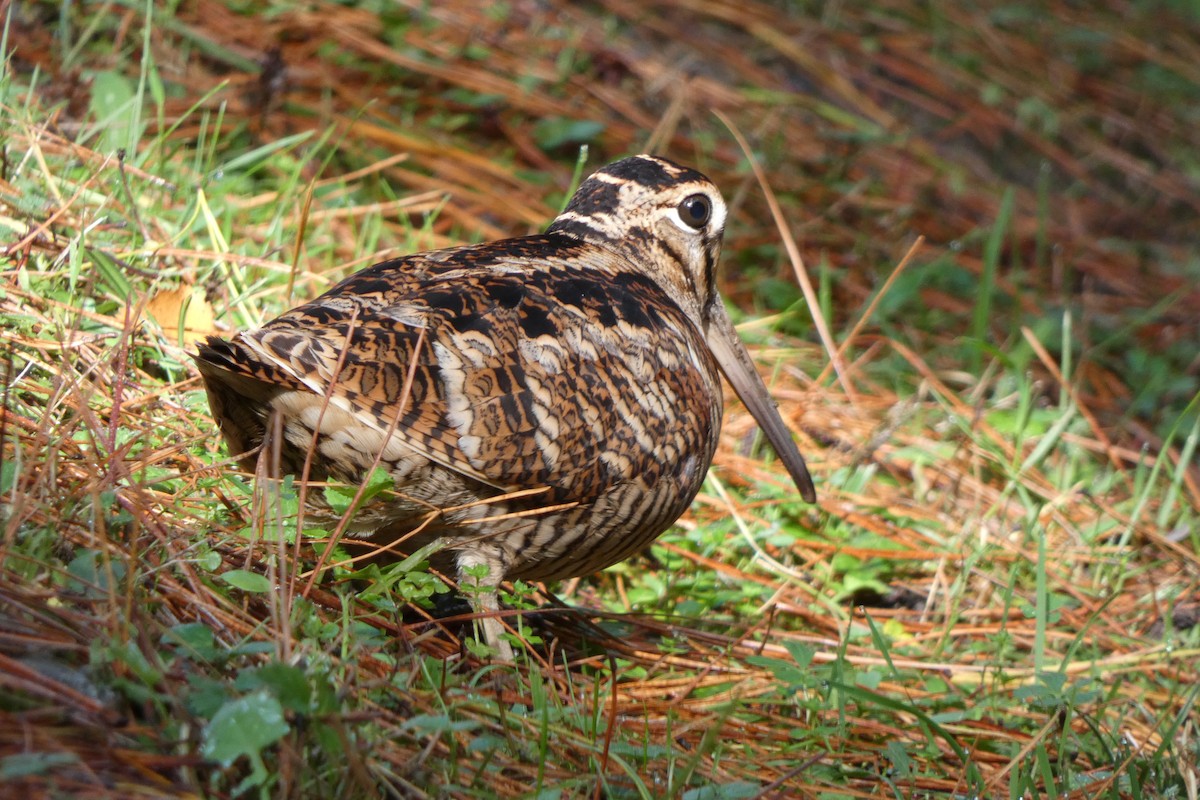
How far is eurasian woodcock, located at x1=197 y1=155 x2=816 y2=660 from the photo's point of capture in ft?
7.63

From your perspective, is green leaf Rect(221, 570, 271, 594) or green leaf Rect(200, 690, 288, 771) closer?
green leaf Rect(200, 690, 288, 771)

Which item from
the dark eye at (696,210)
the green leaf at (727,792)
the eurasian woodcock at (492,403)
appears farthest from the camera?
the dark eye at (696,210)

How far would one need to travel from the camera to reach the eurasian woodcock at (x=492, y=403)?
2324mm

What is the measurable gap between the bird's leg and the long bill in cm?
122

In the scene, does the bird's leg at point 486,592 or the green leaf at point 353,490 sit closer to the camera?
the green leaf at point 353,490

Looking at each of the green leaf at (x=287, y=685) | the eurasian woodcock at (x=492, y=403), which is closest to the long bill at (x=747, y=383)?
the eurasian woodcock at (x=492, y=403)

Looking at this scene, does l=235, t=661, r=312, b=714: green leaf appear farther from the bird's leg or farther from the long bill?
the long bill

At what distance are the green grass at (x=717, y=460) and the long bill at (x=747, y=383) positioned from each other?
0.84ft

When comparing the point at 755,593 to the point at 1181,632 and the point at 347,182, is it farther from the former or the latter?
the point at 347,182

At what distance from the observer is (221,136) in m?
4.43

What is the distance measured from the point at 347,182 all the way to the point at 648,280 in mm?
1696

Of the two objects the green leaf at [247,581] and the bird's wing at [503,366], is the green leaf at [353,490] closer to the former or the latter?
the bird's wing at [503,366]

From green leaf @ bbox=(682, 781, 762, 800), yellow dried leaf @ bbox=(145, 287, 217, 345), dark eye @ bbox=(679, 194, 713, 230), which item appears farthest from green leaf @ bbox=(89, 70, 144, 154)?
green leaf @ bbox=(682, 781, 762, 800)

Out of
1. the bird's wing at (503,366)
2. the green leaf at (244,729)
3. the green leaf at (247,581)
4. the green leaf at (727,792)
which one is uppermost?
the bird's wing at (503,366)
